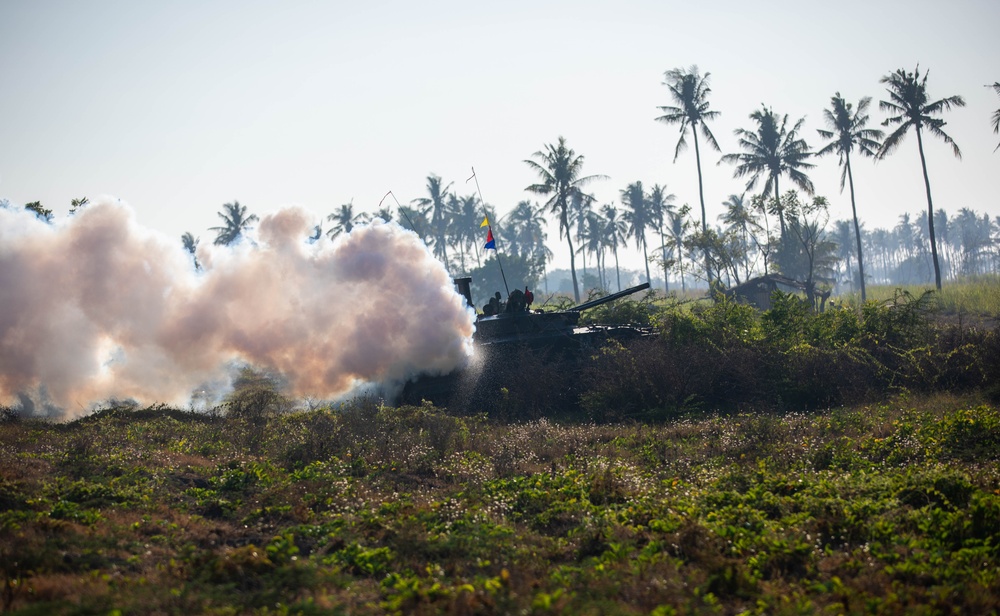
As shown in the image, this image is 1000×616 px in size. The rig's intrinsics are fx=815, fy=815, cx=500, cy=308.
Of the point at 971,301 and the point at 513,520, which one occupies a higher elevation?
the point at 971,301

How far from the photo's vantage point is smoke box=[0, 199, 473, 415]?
19797mm

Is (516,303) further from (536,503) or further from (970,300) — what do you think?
(970,300)

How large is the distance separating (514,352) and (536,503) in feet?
35.0

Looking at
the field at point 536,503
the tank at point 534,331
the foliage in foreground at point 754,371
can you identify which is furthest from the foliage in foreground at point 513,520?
the tank at point 534,331

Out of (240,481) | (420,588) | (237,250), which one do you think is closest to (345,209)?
(237,250)

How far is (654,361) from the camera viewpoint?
801 inches

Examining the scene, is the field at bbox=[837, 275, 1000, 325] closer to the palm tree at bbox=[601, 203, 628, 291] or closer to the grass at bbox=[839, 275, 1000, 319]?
the grass at bbox=[839, 275, 1000, 319]

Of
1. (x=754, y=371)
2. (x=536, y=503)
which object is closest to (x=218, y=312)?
(x=536, y=503)

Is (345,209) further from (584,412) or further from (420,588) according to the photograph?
(420,588)

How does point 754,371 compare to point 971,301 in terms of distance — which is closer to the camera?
point 754,371

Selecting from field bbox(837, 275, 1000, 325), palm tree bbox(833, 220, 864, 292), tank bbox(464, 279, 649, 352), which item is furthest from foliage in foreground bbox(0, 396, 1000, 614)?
palm tree bbox(833, 220, 864, 292)

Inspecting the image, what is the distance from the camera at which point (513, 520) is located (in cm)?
1030

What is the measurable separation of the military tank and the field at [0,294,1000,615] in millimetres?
677

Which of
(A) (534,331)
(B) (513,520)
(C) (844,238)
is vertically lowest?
(B) (513,520)
